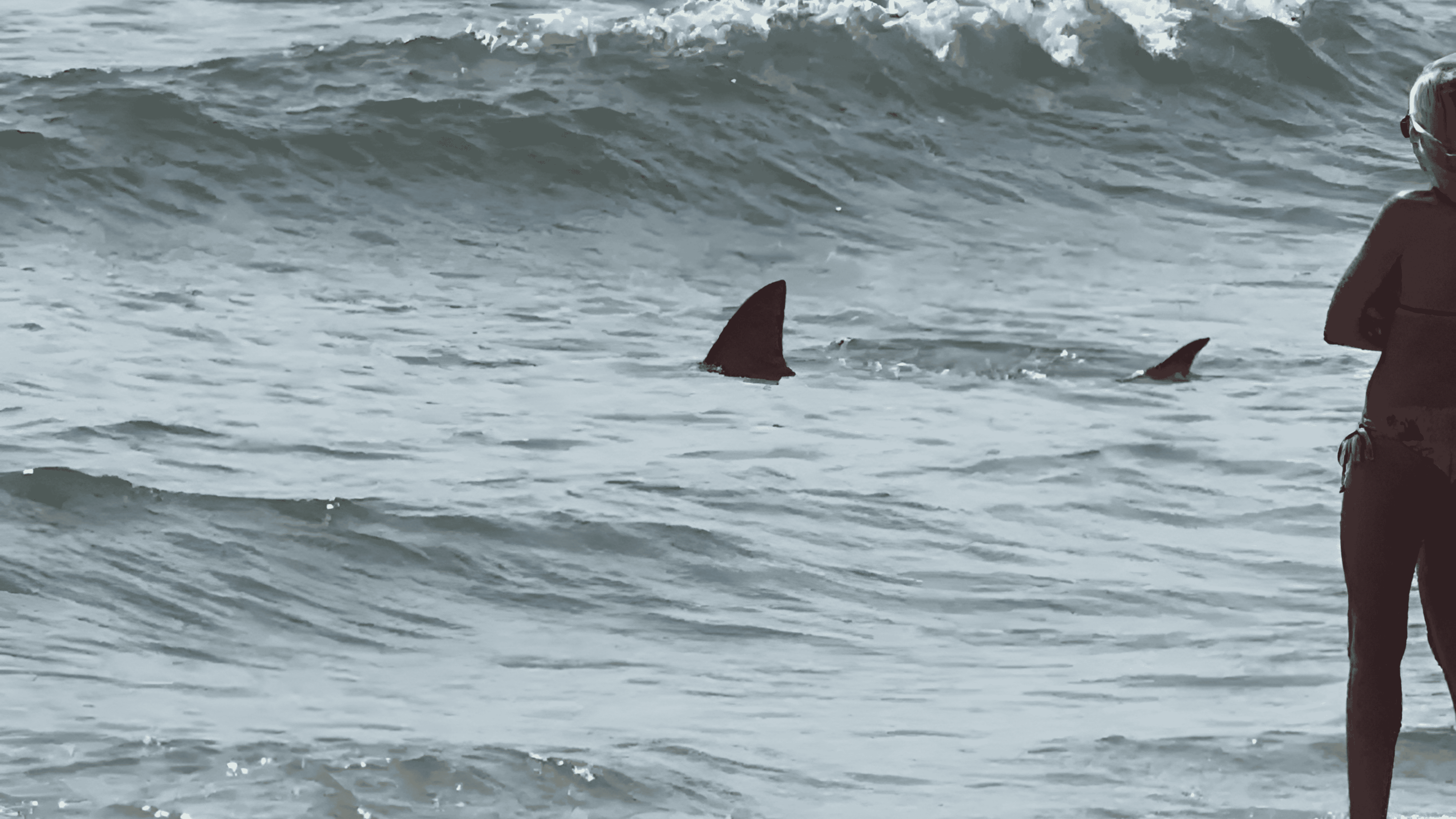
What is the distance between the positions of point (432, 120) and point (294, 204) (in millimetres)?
2169

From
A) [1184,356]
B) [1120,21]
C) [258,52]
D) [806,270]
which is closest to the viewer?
[1184,356]

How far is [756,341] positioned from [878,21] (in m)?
9.80

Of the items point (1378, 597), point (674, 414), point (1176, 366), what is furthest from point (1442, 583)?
point (1176, 366)

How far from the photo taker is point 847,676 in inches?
243

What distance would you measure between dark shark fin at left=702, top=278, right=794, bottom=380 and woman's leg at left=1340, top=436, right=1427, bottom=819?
6.21 meters

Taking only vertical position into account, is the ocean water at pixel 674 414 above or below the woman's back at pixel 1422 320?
below

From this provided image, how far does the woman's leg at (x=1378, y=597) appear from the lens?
4.02 m

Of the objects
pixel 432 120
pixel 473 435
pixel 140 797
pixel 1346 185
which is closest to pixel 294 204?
pixel 432 120

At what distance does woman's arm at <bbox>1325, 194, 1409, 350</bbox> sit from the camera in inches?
155

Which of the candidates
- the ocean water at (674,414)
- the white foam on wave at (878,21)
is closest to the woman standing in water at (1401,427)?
the ocean water at (674,414)

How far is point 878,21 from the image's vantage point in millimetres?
19328

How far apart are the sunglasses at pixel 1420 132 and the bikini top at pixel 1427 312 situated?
0.31m

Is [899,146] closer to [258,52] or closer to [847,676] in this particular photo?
[258,52]

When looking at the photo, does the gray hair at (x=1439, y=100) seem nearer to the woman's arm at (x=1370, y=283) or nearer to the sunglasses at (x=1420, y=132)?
the sunglasses at (x=1420, y=132)
